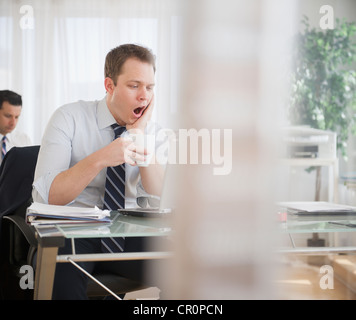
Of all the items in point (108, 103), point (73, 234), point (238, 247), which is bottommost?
point (73, 234)

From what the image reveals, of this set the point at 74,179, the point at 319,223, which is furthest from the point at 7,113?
the point at 319,223

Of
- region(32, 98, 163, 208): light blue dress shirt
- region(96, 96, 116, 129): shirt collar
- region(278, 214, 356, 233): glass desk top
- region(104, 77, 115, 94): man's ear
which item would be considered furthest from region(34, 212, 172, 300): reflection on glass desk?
region(104, 77, 115, 94): man's ear

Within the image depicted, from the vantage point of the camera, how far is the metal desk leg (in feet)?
2.50

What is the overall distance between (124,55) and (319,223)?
0.81 meters

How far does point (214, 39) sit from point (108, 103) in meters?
1.33

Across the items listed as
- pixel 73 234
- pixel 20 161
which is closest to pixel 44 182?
pixel 20 161

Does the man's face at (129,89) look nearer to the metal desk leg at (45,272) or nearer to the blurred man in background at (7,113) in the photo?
the metal desk leg at (45,272)

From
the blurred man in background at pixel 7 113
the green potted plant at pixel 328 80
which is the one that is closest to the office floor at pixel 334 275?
the green potted plant at pixel 328 80

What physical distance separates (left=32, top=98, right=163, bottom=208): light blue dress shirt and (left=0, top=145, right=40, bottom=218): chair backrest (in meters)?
0.17

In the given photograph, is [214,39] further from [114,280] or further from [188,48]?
[114,280]

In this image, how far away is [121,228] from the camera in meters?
0.83

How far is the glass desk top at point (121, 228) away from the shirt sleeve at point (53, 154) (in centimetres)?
32

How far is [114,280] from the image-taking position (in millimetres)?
1175

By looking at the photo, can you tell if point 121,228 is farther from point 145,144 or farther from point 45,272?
point 145,144
